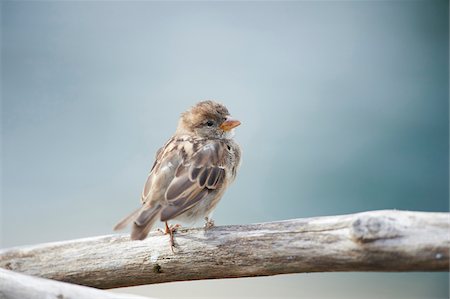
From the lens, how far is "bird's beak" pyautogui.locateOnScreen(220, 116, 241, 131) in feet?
14.3

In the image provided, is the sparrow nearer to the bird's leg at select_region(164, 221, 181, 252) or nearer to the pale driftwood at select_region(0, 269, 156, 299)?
the bird's leg at select_region(164, 221, 181, 252)

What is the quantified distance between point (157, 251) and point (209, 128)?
4.25 feet

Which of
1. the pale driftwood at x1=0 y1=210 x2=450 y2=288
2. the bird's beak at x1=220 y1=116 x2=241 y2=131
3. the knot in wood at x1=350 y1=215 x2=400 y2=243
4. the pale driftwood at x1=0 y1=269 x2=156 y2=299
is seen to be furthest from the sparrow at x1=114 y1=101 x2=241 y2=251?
the knot in wood at x1=350 y1=215 x2=400 y2=243

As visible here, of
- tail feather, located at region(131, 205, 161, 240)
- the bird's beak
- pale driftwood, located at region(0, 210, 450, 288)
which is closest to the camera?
pale driftwood, located at region(0, 210, 450, 288)

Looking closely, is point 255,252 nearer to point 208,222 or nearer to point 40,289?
point 208,222

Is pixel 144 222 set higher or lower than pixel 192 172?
lower

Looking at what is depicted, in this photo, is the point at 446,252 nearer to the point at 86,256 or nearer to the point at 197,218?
the point at 197,218

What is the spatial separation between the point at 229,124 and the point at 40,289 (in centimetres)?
175

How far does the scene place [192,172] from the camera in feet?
12.3

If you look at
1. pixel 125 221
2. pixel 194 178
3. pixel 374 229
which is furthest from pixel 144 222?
pixel 374 229

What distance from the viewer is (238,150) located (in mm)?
4230

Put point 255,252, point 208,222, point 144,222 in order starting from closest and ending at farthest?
1. point 255,252
2. point 144,222
3. point 208,222

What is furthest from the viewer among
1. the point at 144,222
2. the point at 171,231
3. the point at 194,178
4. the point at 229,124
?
the point at 229,124

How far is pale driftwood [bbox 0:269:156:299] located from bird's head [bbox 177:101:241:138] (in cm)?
161
